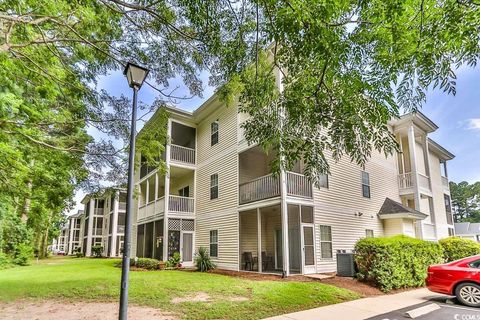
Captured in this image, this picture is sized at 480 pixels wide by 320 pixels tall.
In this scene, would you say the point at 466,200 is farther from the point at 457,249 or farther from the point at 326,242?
the point at 326,242

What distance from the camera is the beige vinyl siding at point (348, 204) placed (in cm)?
1398

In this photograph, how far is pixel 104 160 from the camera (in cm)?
856

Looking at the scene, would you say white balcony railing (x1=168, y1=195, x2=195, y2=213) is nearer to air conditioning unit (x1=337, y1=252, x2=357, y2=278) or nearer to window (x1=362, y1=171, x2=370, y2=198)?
air conditioning unit (x1=337, y1=252, x2=357, y2=278)

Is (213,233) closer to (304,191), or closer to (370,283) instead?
(304,191)

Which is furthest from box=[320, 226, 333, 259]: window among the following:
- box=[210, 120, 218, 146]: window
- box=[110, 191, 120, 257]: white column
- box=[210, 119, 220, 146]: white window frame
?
box=[110, 191, 120, 257]: white column

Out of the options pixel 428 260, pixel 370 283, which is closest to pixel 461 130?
pixel 428 260

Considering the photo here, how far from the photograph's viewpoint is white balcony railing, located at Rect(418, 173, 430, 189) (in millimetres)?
18578

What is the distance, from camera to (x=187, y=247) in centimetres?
1802

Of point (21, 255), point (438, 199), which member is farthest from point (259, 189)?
point (21, 255)

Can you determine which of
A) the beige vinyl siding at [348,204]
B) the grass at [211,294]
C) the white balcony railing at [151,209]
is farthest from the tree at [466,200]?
the grass at [211,294]

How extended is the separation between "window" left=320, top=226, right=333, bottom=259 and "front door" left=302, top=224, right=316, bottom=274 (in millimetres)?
606

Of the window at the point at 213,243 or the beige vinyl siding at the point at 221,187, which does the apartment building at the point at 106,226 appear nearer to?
the beige vinyl siding at the point at 221,187

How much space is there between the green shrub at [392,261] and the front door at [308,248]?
8.03 feet

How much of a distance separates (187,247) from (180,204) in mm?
2630
